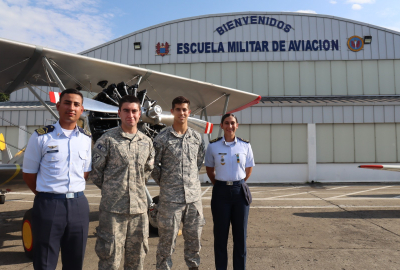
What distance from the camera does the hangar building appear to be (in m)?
15.9

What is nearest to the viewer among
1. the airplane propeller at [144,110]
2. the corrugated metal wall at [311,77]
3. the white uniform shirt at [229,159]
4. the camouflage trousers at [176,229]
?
the camouflage trousers at [176,229]

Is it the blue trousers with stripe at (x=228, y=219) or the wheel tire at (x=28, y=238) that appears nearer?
the blue trousers with stripe at (x=228, y=219)

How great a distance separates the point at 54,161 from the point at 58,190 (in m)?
0.26

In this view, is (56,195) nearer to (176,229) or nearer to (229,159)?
(176,229)

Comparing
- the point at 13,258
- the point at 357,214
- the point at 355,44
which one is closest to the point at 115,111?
the point at 13,258

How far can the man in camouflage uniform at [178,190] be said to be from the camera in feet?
9.56

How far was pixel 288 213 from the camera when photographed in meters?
7.27

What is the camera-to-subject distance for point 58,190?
7.66ft

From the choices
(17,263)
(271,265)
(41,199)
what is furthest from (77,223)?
(271,265)

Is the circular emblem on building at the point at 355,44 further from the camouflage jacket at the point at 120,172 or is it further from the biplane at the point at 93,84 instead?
the camouflage jacket at the point at 120,172

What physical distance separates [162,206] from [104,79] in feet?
14.4

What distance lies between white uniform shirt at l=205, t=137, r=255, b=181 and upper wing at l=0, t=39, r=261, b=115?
3373mm

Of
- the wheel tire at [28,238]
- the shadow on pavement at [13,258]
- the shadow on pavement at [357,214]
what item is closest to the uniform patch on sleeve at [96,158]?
the wheel tire at [28,238]

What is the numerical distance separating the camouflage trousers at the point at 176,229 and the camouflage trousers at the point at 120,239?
230mm
